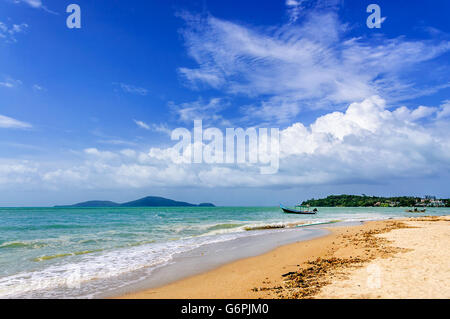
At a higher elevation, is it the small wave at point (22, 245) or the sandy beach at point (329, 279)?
the sandy beach at point (329, 279)

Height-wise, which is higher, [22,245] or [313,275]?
[313,275]

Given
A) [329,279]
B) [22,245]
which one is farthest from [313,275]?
[22,245]

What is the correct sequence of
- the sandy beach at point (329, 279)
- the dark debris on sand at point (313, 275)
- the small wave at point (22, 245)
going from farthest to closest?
the small wave at point (22, 245)
the dark debris on sand at point (313, 275)
the sandy beach at point (329, 279)

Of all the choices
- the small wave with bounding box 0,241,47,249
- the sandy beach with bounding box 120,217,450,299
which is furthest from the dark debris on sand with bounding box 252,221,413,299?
the small wave with bounding box 0,241,47,249

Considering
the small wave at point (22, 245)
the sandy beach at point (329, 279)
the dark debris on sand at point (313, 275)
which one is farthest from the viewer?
the small wave at point (22, 245)

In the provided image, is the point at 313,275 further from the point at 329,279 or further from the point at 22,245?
the point at 22,245

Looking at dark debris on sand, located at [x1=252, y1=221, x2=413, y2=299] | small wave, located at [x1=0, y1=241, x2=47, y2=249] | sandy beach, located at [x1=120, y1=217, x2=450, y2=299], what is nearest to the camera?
sandy beach, located at [x1=120, y1=217, x2=450, y2=299]

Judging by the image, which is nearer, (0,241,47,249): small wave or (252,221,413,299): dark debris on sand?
(252,221,413,299): dark debris on sand

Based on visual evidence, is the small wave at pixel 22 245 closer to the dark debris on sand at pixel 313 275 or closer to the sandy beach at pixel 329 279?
the sandy beach at pixel 329 279

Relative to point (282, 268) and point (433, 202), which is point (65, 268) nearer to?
point (282, 268)

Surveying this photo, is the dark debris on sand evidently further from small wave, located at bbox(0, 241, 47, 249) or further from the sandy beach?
small wave, located at bbox(0, 241, 47, 249)

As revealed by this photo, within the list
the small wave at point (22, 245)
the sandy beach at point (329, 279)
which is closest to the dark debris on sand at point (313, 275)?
the sandy beach at point (329, 279)
